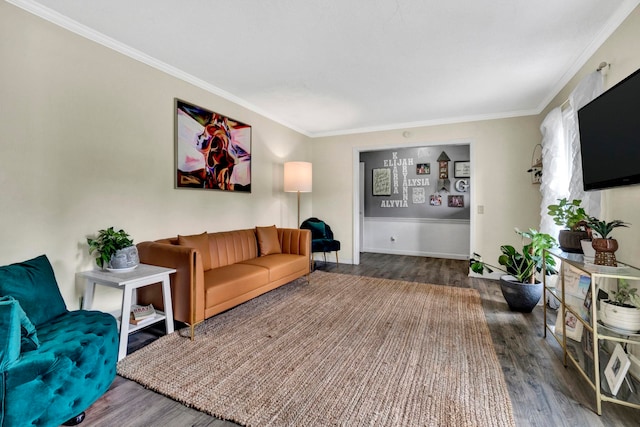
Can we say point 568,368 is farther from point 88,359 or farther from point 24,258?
point 24,258

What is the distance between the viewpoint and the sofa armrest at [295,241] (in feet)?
12.7

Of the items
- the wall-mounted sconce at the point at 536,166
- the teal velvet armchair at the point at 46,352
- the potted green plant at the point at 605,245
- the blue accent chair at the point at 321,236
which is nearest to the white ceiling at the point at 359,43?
the wall-mounted sconce at the point at 536,166

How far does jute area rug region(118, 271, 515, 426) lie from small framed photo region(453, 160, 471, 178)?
3403 mm

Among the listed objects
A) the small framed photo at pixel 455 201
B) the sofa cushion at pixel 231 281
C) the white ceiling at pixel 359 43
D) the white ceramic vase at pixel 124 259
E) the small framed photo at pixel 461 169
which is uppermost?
the white ceiling at pixel 359 43

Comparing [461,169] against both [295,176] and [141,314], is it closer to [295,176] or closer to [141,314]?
[295,176]

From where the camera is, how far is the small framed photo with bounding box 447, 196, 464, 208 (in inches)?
226

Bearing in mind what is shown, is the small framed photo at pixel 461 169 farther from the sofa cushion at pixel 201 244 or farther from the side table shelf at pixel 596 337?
the sofa cushion at pixel 201 244

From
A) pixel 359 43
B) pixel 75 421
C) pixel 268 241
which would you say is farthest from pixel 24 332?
pixel 359 43

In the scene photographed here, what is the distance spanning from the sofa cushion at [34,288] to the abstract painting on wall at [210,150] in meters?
1.41

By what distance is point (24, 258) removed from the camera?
6.42 ft

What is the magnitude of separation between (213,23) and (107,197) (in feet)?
5.62

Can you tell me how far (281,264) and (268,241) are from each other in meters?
0.61

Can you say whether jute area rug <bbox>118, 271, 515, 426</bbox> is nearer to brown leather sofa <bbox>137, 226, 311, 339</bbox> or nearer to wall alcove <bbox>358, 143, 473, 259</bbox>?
brown leather sofa <bbox>137, 226, 311, 339</bbox>

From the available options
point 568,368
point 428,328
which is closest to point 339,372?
point 428,328
